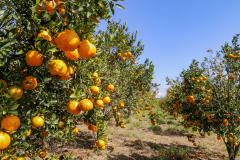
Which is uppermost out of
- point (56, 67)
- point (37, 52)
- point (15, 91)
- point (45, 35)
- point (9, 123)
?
point (45, 35)

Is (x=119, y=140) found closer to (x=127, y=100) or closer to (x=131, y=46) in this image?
(x=127, y=100)

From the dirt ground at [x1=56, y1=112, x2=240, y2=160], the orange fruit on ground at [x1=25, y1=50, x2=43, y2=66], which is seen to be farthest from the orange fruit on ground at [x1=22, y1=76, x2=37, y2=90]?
the dirt ground at [x1=56, y1=112, x2=240, y2=160]

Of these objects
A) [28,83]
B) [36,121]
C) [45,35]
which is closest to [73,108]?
[36,121]

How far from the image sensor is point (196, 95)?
204 inches

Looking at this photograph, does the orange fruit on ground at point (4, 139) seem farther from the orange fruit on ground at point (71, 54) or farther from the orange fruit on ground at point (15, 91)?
the orange fruit on ground at point (71, 54)

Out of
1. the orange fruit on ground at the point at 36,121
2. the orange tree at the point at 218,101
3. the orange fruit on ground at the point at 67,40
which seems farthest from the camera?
the orange tree at the point at 218,101

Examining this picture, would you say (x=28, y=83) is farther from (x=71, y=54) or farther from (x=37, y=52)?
(x=71, y=54)

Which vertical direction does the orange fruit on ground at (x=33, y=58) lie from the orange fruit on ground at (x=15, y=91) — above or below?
above

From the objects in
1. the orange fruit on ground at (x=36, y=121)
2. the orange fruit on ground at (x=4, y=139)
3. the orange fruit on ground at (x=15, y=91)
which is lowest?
the orange fruit on ground at (x=4, y=139)

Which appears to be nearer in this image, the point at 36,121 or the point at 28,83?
the point at 28,83

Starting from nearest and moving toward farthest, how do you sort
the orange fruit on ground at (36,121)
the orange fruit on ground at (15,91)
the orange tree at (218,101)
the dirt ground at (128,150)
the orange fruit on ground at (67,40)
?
the orange fruit on ground at (67,40) → the orange fruit on ground at (15,91) → the orange fruit on ground at (36,121) → the orange tree at (218,101) → the dirt ground at (128,150)

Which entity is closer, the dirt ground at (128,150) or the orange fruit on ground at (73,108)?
the orange fruit on ground at (73,108)

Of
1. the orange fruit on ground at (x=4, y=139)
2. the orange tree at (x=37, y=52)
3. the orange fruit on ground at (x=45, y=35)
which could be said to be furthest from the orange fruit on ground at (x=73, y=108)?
the orange fruit on ground at (x=45, y=35)

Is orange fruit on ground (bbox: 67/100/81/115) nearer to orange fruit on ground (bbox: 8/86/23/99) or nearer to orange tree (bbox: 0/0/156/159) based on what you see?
orange tree (bbox: 0/0/156/159)
